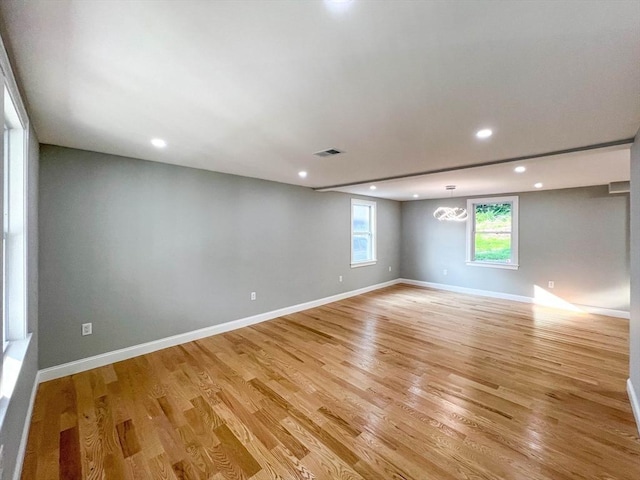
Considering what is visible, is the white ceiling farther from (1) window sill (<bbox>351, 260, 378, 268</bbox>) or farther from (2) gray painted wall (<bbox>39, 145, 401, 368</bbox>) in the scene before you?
(1) window sill (<bbox>351, 260, 378, 268</bbox>)

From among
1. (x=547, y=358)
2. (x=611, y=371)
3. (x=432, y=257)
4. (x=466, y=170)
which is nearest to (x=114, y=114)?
(x=466, y=170)

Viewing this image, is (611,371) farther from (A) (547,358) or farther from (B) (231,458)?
(B) (231,458)

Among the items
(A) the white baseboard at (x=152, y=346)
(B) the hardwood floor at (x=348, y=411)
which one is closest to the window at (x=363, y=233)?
(A) the white baseboard at (x=152, y=346)

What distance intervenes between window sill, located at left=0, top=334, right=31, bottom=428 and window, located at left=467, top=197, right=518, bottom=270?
713 cm

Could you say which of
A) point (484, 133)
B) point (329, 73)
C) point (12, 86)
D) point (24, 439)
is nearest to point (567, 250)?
point (484, 133)

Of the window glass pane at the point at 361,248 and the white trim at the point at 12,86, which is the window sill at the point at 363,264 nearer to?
the window glass pane at the point at 361,248

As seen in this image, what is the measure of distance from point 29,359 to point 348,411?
254cm

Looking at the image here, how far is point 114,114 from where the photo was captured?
1.98 meters

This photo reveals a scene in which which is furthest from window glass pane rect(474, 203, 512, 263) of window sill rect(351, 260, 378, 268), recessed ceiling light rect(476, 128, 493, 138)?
recessed ceiling light rect(476, 128, 493, 138)

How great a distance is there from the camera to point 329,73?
4.77ft

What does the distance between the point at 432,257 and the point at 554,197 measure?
8.95ft

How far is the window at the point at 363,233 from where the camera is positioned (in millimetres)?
6127

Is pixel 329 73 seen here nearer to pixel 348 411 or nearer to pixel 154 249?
pixel 348 411

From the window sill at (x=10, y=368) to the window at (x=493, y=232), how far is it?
7.13 meters
